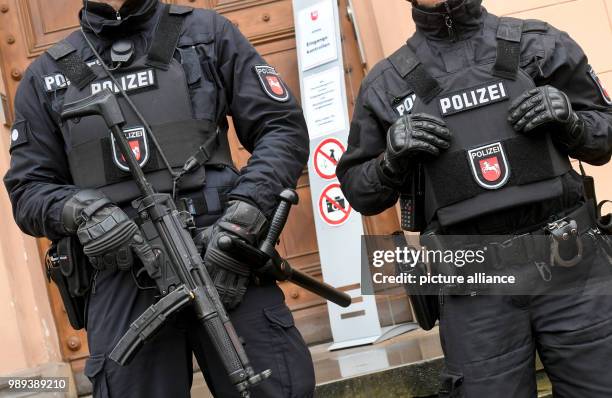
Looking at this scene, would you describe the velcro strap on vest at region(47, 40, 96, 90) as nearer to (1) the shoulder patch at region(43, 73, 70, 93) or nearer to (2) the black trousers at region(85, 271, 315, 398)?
(1) the shoulder patch at region(43, 73, 70, 93)

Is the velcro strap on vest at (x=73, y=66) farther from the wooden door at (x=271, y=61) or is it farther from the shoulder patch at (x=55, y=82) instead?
the wooden door at (x=271, y=61)

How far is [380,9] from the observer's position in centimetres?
491

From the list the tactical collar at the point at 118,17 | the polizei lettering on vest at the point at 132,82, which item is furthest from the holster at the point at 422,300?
the tactical collar at the point at 118,17

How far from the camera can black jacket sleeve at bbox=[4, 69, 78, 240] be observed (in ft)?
8.95

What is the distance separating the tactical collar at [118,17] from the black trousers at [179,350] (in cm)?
76

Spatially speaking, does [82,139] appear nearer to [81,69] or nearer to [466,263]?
[81,69]

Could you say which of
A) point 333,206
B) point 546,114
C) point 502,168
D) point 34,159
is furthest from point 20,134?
point 333,206

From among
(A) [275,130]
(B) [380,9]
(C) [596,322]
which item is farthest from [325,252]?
(C) [596,322]

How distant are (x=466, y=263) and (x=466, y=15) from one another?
0.76m

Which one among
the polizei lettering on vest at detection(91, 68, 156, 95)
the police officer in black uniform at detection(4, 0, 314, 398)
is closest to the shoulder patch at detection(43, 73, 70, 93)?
the police officer in black uniform at detection(4, 0, 314, 398)

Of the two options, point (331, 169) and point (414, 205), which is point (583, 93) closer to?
point (414, 205)

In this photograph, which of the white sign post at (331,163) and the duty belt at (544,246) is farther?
the white sign post at (331,163)

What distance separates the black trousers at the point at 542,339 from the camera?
2477mm

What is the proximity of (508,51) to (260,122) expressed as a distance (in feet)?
2.57
